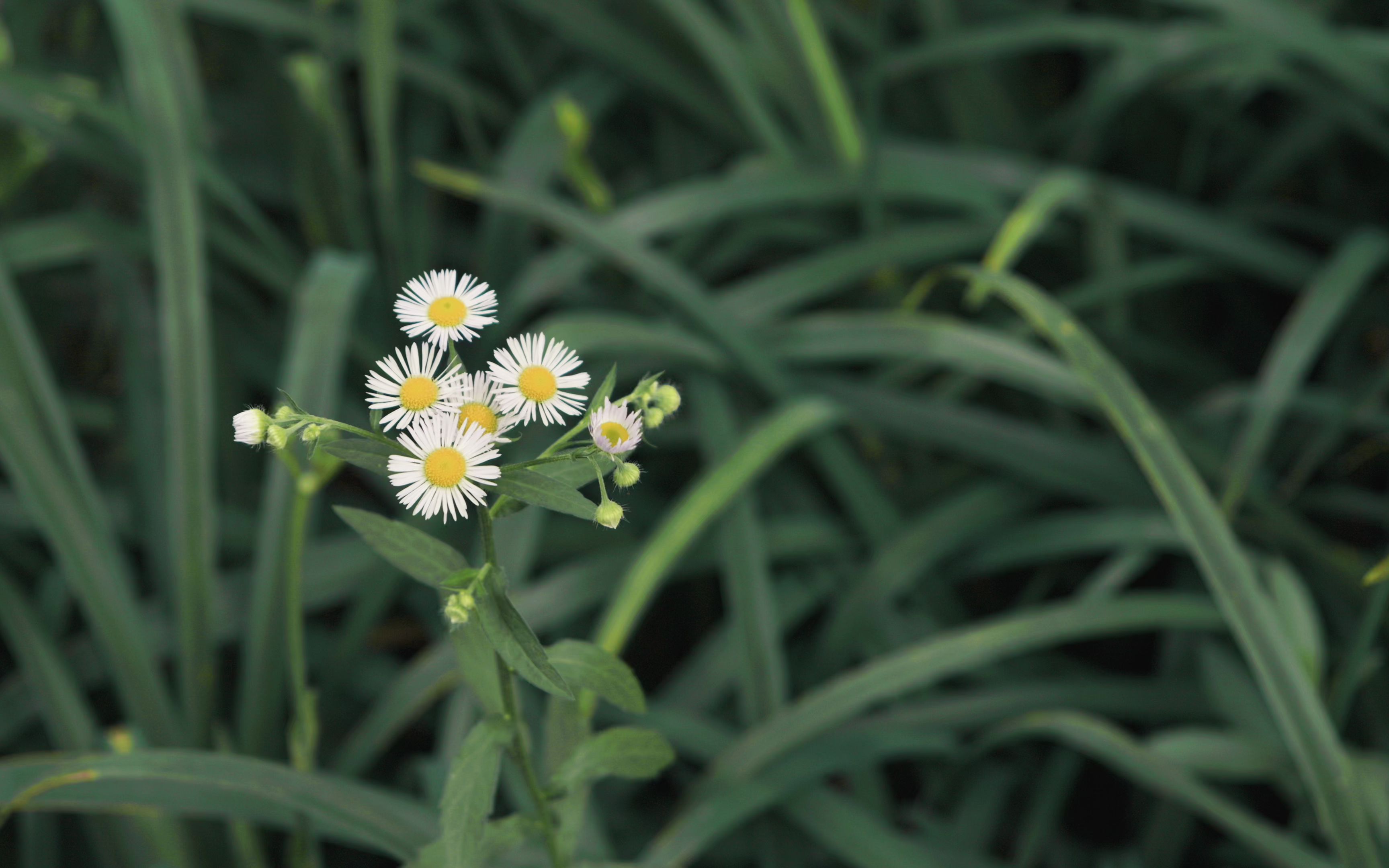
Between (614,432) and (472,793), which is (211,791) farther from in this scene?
(614,432)

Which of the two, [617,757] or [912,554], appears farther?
[912,554]

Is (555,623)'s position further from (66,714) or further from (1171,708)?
(1171,708)

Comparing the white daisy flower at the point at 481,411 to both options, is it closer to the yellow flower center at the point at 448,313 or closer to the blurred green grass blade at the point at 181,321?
the yellow flower center at the point at 448,313

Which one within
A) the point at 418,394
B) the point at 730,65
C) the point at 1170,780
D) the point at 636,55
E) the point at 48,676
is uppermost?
the point at 636,55

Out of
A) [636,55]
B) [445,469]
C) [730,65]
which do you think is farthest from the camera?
[636,55]

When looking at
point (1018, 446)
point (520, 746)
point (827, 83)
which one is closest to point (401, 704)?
point (520, 746)

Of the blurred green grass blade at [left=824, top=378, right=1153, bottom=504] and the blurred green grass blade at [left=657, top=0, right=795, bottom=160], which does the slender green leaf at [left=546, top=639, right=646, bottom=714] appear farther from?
the blurred green grass blade at [left=657, top=0, right=795, bottom=160]

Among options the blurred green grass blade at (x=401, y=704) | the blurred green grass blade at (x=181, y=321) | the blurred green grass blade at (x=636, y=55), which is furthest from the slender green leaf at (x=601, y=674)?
the blurred green grass blade at (x=636, y=55)

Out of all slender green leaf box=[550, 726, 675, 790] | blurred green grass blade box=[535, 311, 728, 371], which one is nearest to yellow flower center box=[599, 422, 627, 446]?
slender green leaf box=[550, 726, 675, 790]
